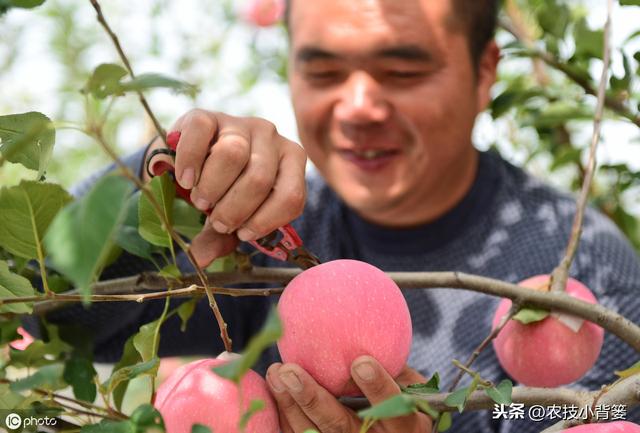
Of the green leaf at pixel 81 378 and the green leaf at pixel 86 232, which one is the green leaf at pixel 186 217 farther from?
the green leaf at pixel 86 232

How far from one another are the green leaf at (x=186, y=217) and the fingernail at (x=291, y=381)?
0.87ft

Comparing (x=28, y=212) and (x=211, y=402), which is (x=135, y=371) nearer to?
(x=211, y=402)

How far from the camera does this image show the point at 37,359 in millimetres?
800

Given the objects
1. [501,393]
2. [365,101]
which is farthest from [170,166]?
[365,101]

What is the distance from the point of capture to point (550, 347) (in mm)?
759

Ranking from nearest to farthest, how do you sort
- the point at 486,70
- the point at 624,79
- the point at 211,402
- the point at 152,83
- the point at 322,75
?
the point at 152,83 → the point at 211,402 → the point at 624,79 → the point at 322,75 → the point at 486,70

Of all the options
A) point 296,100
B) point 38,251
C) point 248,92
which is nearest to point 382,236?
point 296,100

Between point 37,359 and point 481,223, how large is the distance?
3.18 feet

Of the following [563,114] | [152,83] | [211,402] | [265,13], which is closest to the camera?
[152,83]

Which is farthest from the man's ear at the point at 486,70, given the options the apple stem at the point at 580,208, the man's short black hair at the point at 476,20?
the apple stem at the point at 580,208

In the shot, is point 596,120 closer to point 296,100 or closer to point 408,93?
point 408,93

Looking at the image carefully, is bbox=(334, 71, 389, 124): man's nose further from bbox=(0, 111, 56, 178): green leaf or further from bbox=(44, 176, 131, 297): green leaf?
bbox=(44, 176, 131, 297): green leaf

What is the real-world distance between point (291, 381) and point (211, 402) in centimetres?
7

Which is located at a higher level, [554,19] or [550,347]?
[554,19]
